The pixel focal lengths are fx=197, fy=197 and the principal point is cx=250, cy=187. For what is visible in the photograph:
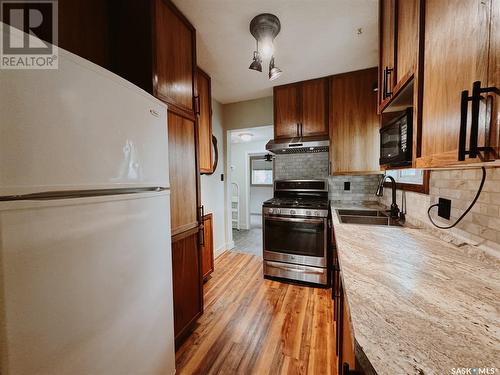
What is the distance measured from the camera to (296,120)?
263cm

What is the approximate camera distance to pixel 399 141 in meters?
1.15

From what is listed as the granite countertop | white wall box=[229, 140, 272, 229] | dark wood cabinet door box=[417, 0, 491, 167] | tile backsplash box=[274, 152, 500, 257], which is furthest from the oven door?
white wall box=[229, 140, 272, 229]

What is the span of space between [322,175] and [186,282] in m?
2.27

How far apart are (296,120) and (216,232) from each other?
209 centimetres

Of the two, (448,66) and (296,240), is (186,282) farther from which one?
(448,66)

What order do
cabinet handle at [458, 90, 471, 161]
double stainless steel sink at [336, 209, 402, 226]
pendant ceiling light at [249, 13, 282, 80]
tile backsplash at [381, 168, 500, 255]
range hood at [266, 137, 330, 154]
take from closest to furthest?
cabinet handle at [458, 90, 471, 161], tile backsplash at [381, 168, 500, 255], pendant ceiling light at [249, 13, 282, 80], double stainless steel sink at [336, 209, 402, 226], range hood at [266, 137, 330, 154]

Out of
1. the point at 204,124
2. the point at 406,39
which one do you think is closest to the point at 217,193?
the point at 204,124

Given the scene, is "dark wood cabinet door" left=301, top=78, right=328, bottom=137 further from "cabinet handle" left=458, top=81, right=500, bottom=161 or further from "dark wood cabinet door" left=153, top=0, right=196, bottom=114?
"cabinet handle" left=458, top=81, right=500, bottom=161

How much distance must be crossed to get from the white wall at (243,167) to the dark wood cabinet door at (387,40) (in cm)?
361

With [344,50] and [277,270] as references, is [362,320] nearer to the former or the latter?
[277,270]

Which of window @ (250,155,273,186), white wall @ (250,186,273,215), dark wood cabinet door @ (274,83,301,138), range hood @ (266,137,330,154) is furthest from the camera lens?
white wall @ (250,186,273,215)

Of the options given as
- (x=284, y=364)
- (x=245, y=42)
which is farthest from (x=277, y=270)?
(x=245, y=42)

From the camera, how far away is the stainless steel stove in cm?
227

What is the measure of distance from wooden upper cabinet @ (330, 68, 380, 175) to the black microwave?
965 mm
